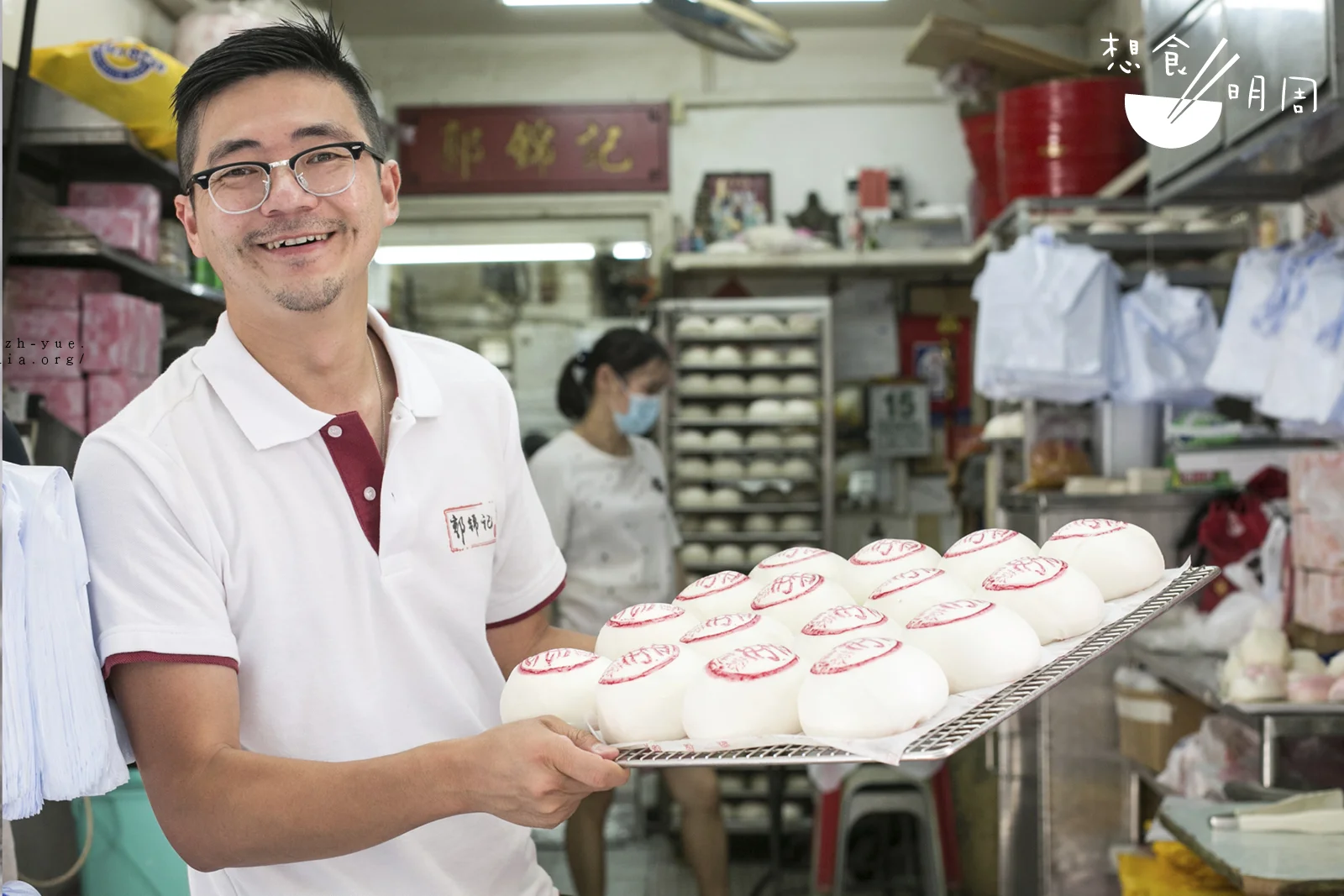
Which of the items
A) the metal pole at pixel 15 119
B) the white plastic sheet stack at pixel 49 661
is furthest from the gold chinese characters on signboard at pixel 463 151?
the white plastic sheet stack at pixel 49 661

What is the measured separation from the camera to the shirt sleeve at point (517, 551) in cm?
140

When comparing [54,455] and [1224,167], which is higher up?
[1224,167]

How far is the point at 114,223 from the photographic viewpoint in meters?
2.40

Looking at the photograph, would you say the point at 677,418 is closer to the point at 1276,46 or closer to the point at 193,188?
the point at 1276,46

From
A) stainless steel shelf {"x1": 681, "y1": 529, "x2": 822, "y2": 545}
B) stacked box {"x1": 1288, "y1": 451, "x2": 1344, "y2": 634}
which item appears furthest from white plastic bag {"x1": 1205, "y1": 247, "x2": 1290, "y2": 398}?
stainless steel shelf {"x1": 681, "y1": 529, "x2": 822, "y2": 545}

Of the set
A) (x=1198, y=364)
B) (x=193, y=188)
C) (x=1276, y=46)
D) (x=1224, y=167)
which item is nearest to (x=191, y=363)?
(x=193, y=188)

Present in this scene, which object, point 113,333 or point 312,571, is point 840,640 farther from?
point 113,333

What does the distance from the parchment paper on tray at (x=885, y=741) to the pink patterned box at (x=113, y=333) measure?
1250mm

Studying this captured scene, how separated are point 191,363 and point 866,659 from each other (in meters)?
0.72

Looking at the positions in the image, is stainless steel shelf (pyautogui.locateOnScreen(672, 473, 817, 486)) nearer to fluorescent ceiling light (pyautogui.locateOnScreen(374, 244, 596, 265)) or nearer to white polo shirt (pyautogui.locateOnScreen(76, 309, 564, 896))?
fluorescent ceiling light (pyautogui.locateOnScreen(374, 244, 596, 265))

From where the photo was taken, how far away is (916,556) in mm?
1248

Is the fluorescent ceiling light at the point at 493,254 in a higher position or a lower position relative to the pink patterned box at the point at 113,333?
higher

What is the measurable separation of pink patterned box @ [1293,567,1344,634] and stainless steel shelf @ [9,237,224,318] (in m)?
2.46

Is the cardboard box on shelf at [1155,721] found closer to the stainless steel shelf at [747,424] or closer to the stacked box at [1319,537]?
the stacked box at [1319,537]
